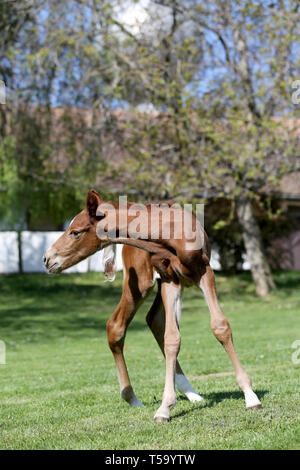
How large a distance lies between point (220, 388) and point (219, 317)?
202 cm

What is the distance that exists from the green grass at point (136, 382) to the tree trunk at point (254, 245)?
1575mm

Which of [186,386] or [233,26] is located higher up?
[233,26]

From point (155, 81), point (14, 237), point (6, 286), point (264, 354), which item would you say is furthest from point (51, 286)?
point (264, 354)

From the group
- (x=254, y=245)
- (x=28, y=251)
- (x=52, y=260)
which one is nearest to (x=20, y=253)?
(x=28, y=251)

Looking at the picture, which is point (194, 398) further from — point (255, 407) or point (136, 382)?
point (136, 382)

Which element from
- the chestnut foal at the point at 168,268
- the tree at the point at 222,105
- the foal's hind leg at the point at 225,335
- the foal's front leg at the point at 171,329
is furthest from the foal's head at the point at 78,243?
the tree at the point at 222,105

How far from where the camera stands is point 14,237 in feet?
87.3

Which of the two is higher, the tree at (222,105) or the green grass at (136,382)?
the tree at (222,105)

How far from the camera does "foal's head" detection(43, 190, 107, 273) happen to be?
17.9 ft

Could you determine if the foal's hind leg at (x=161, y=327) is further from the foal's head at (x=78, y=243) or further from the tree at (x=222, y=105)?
the tree at (x=222, y=105)

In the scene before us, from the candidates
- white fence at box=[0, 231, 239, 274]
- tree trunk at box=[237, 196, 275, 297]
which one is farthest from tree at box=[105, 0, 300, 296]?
white fence at box=[0, 231, 239, 274]

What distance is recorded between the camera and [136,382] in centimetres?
802

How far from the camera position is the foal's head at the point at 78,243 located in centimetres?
546
